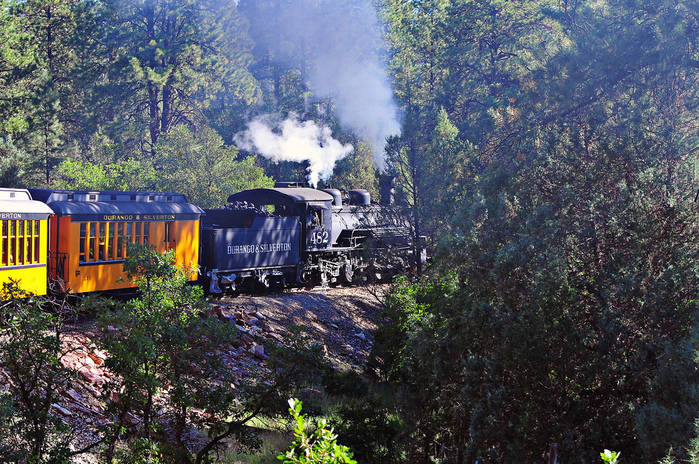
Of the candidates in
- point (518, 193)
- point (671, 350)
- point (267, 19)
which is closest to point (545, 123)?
point (518, 193)

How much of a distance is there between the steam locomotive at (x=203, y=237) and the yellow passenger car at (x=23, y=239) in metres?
0.02

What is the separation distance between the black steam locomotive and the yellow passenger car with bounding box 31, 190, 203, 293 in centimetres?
192

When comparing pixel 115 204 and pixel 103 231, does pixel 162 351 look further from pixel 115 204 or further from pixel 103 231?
pixel 115 204

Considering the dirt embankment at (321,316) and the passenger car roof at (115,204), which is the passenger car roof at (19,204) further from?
the dirt embankment at (321,316)

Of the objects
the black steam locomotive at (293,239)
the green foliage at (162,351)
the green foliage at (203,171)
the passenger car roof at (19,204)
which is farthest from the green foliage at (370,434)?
the green foliage at (203,171)

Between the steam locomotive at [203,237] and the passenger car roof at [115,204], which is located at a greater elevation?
the passenger car roof at [115,204]

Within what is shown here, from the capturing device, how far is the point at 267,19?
54.7 m

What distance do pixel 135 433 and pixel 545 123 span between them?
898 cm

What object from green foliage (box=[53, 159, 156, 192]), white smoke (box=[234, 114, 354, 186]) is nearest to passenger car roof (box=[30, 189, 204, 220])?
green foliage (box=[53, 159, 156, 192])

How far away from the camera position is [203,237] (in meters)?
18.3

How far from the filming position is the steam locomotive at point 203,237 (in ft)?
43.1

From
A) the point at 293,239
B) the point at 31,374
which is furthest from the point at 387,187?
the point at 31,374

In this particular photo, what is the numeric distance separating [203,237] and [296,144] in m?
16.3

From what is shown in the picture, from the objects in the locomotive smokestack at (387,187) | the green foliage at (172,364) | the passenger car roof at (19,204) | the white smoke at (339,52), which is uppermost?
the white smoke at (339,52)
